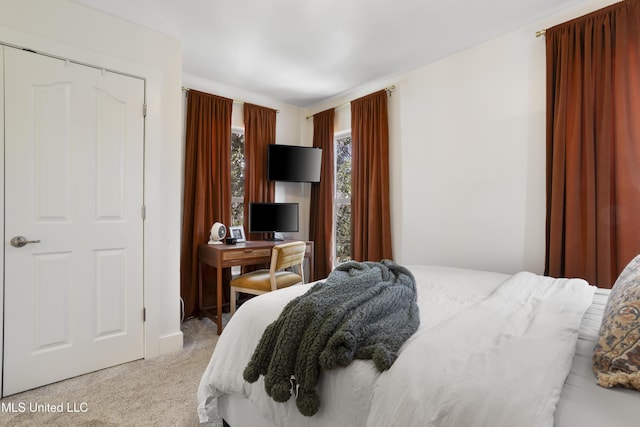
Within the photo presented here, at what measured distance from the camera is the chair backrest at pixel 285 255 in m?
2.78

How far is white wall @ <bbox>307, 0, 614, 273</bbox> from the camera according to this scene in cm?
233

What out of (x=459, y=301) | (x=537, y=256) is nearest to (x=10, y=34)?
(x=459, y=301)

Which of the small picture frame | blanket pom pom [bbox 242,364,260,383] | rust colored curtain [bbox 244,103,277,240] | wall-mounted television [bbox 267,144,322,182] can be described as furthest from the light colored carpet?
wall-mounted television [bbox 267,144,322,182]

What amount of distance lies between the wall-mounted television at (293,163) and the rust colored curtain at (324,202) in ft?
0.36

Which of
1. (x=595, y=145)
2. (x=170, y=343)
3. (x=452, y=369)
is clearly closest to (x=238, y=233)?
(x=170, y=343)

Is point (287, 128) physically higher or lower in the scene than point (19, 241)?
higher

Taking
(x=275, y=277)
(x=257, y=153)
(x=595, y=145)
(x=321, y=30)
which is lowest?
(x=275, y=277)

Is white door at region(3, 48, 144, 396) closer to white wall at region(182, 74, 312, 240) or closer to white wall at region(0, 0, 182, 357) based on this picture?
white wall at region(0, 0, 182, 357)

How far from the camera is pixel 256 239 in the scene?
376 cm

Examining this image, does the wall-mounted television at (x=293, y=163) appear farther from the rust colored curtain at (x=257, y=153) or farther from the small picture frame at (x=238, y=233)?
the small picture frame at (x=238, y=233)

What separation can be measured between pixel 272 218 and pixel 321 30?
6.54ft

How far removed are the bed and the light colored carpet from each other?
447 millimetres

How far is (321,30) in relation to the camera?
2.45 metres

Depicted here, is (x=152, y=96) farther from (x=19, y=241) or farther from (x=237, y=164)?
(x=237, y=164)
